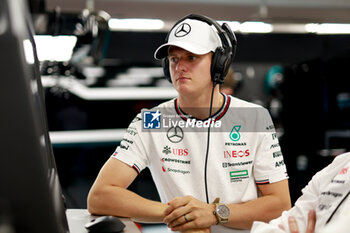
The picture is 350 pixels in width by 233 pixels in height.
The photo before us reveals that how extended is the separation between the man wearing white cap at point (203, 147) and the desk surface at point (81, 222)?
49mm

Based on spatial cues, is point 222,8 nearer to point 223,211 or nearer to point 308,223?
point 223,211

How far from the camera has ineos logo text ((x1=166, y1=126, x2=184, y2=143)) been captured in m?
1.36

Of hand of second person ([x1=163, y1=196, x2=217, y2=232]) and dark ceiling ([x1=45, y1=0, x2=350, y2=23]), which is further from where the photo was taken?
dark ceiling ([x1=45, y1=0, x2=350, y2=23])

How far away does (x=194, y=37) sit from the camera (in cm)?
131

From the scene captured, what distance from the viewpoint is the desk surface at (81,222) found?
98 cm

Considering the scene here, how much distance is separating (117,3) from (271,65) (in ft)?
6.52

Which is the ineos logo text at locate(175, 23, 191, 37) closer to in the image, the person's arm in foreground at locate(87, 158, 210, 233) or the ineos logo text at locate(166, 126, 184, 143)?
the ineos logo text at locate(166, 126, 184, 143)

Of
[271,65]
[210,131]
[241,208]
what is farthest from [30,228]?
[271,65]

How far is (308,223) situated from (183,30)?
29.2 inches

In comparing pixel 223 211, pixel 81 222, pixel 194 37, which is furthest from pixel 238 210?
pixel 194 37

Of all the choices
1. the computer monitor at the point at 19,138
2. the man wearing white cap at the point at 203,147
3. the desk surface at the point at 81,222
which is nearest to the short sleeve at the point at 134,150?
the man wearing white cap at the point at 203,147

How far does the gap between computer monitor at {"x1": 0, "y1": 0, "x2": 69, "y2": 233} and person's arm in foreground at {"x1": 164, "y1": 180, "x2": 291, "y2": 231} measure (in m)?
0.76

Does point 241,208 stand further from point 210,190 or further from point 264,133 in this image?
point 264,133

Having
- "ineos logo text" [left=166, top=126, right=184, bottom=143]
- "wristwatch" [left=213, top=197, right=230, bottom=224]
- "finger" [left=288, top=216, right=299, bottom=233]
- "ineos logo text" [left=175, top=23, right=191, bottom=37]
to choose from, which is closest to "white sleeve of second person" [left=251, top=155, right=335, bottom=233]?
"finger" [left=288, top=216, right=299, bottom=233]
